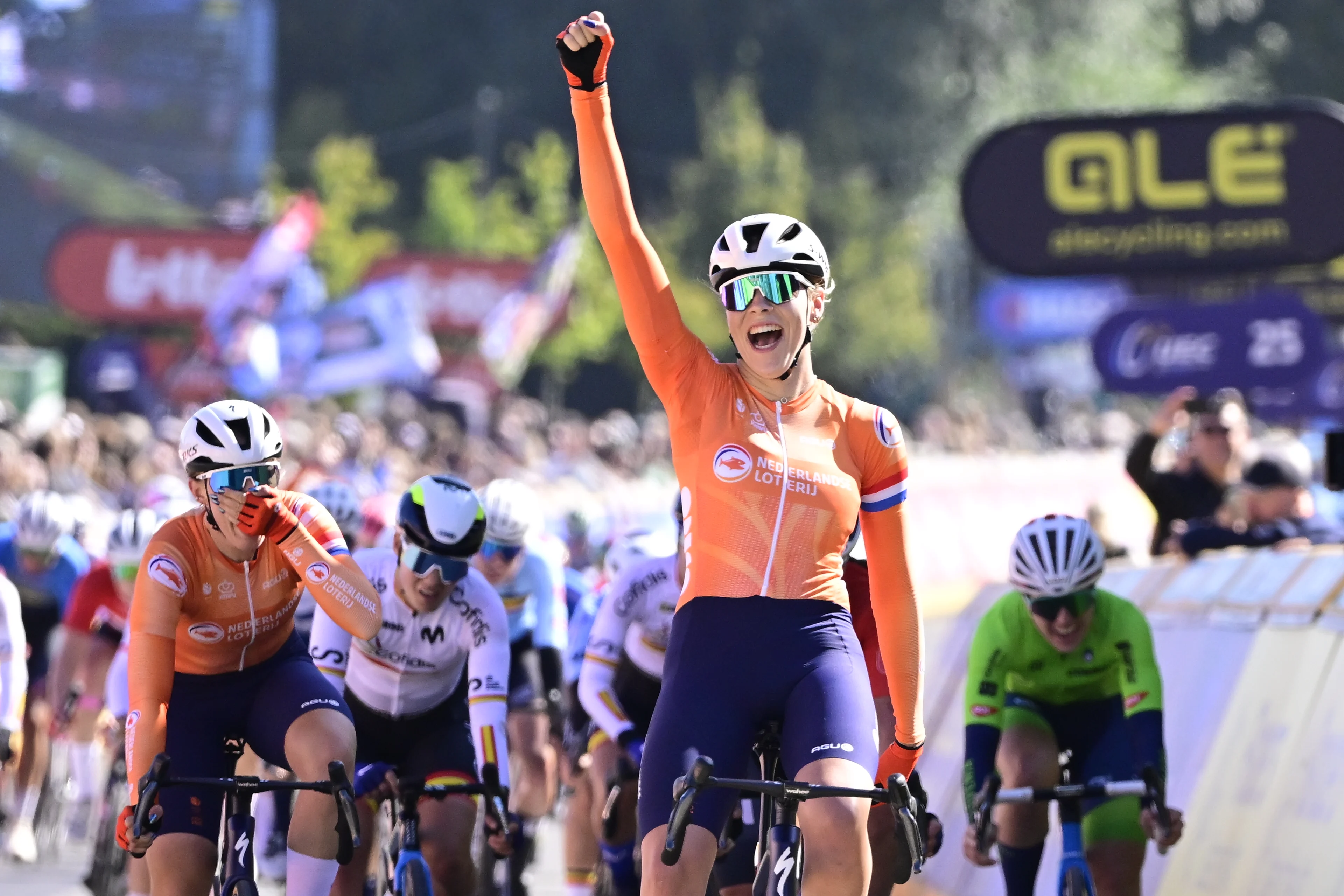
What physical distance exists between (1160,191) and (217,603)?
236 inches

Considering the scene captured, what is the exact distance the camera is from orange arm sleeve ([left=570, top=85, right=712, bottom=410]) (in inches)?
227

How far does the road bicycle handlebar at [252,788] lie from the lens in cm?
697

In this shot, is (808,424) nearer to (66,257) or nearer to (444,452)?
(444,452)

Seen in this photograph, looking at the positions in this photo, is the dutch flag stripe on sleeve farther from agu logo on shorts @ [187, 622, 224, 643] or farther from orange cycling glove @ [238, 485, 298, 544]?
agu logo on shorts @ [187, 622, 224, 643]

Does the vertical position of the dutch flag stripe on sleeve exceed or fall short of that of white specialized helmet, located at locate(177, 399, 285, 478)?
it falls short

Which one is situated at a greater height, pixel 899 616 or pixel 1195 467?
pixel 1195 467

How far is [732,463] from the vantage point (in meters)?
5.79

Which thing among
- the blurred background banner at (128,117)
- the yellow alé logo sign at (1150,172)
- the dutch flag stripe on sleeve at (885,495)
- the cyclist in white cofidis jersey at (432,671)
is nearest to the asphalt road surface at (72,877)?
the cyclist in white cofidis jersey at (432,671)

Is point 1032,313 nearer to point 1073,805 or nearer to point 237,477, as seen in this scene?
point 1073,805

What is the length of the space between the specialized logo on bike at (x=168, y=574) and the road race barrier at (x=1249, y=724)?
12.8ft

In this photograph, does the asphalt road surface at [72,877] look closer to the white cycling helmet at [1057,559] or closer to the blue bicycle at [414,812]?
the blue bicycle at [414,812]

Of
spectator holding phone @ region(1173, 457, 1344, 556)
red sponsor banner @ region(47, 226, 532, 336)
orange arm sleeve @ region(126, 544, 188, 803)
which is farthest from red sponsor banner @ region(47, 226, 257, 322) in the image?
orange arm sleeve @ region(126, 544, 188, 803)

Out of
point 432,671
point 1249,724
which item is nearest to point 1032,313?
point 1249,724

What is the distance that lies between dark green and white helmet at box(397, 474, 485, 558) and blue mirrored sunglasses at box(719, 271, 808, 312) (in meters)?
2.48
